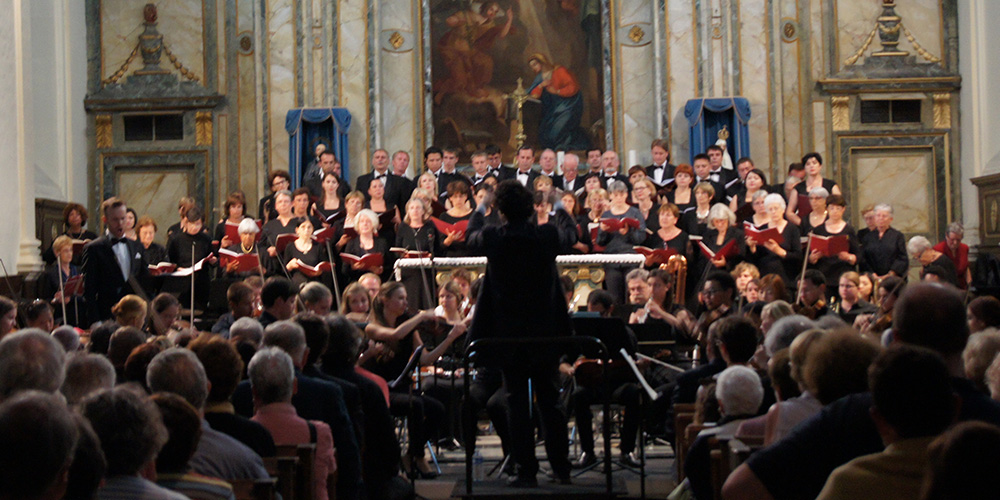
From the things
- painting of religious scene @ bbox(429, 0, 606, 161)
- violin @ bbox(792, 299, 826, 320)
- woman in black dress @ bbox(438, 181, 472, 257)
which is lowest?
violin @ bbox(792, 299, 826, 320)

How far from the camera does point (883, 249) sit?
35.8 feet

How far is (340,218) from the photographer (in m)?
11.2

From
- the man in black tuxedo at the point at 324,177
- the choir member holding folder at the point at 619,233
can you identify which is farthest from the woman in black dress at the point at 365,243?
the choir member holding folder at the point at 619,233

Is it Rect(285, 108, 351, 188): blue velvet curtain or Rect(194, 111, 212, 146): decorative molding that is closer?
Rect(285, 108, 351, 188): blue velvet curtain

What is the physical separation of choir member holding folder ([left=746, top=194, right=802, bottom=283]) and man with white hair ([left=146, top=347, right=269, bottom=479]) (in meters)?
7.45

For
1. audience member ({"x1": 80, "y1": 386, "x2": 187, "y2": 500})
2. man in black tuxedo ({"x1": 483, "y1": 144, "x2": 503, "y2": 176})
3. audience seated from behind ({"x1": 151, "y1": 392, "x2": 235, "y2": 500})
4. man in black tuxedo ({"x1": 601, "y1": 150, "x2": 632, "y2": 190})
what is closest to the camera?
audience member ({"x1": 80, "y1": 386, "x2": 187, "y2": 500})

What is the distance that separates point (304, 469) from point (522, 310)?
2.00 m

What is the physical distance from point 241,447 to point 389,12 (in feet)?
38.5

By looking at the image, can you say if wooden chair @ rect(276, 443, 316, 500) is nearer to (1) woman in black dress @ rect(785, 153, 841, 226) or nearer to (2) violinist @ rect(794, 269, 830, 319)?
(2) violinist @ rect(794, 269, 830, 319)

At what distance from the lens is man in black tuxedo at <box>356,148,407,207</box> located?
477 inches

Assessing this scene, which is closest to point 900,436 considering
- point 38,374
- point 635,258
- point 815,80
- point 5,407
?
point 5,407

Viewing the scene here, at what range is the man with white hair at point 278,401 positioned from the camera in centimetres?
402

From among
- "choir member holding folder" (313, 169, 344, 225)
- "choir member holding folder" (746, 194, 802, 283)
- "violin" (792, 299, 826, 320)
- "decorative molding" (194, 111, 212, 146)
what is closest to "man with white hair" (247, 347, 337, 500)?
"violin" (792, 299, 826, 320)

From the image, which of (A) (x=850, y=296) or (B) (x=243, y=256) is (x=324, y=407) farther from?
(B) (x=243, y=256)
